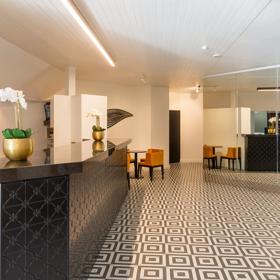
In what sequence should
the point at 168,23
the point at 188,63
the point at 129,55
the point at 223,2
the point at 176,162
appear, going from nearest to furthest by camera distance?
the point at 223,2 < the point at 168,23 < the point at 129,55 < the point at 188,63 < the point at 176,162

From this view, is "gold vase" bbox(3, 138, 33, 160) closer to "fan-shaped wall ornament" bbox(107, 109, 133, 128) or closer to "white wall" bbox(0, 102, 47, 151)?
"white wall" bbox(0, 102, 47, 151)

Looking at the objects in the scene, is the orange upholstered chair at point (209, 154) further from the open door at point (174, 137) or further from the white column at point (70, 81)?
the white column at point (70, 81)

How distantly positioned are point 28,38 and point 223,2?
10.7 ft

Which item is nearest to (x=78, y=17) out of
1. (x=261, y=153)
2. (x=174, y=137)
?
(x=261, y=153)

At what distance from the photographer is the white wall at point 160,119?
1095cm

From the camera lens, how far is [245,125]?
967 centimetres

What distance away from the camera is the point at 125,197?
643 centimetres

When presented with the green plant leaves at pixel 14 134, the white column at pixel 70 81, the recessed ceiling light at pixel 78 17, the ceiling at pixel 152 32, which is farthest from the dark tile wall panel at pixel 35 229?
the white column at pixel 70 81

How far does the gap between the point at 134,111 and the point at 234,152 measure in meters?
3.88

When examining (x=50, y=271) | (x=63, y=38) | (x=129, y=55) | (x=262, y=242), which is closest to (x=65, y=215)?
(x=50, y=271)

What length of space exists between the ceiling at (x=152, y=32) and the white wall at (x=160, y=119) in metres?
3.33

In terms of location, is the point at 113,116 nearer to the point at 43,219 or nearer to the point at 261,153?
the point at 261,153

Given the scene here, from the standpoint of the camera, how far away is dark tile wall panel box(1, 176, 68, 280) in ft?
6.50

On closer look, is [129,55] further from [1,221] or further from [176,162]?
[176,162]
